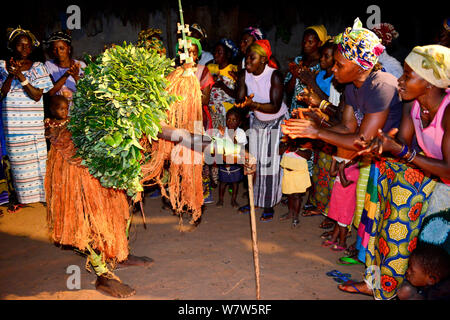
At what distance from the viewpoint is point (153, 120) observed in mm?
2826

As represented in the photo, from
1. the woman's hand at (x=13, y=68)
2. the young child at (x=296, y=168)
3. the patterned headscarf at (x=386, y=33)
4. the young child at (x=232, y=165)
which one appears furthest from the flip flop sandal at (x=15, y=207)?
the patterned headscarf at (x=386, y=33)

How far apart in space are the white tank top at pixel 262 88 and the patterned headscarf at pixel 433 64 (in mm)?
2485

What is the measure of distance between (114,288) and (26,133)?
313 centimetres

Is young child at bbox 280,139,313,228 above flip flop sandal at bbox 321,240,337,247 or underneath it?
above

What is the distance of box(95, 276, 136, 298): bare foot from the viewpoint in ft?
11.1

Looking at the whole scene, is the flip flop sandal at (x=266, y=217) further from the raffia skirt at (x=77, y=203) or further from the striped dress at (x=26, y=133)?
the striped dress at (x=26, y=133)

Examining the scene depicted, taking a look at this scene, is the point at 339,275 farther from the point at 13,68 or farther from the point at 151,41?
the point at 13,68

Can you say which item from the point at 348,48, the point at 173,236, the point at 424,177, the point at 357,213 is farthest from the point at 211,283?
the point at 348,48

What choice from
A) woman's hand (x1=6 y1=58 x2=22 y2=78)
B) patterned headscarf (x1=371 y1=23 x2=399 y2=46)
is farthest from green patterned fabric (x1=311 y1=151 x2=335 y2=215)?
woman's hand (x1=6 y1=58 x2=22 y2=78)

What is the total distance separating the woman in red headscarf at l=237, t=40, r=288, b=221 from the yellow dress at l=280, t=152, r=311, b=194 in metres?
0.20

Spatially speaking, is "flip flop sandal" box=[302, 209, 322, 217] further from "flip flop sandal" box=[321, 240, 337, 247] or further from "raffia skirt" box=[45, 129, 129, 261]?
"raffia skirt" box=[45, 129, 129, 261]

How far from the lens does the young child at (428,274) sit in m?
2.63

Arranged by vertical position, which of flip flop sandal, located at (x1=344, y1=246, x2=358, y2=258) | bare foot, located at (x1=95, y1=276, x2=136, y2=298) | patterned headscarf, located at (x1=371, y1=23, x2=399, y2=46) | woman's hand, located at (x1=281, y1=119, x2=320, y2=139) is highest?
patterned headscarf, located at (x1=371, y1=23, x2=399, y2=46)

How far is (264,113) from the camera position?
488 centimetres
